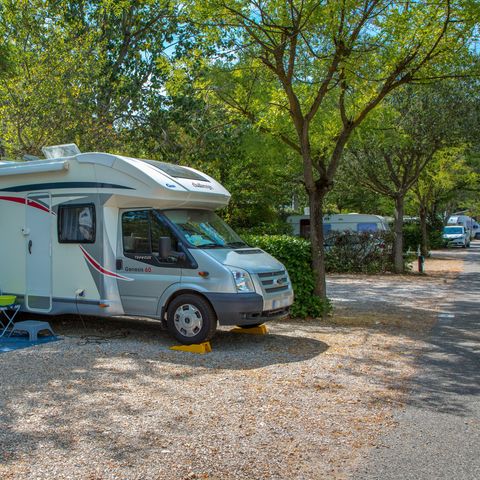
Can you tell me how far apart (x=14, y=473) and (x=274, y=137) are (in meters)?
10.1

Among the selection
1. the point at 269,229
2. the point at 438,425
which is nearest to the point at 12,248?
the point at 438,425

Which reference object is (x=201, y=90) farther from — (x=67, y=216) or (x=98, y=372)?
(x=98, y=372)

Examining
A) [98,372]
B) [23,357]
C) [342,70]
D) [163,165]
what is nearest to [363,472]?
[98,372]

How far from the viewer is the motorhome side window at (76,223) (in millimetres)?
8766

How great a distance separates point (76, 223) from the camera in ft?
29.2

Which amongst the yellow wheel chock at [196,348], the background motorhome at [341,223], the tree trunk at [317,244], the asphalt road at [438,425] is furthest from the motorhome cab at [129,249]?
the background motorhome at [341,223]

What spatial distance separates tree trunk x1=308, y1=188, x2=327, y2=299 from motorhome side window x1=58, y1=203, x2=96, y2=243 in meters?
4.42

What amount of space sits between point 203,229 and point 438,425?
457cm

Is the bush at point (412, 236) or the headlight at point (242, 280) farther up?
the bush at point (412, 236)

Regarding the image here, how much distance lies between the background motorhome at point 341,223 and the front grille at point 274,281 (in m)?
17.9

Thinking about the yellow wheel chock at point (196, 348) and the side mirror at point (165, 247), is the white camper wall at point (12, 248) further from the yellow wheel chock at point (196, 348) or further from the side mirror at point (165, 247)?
the yellow wheel chock at point (196, 348)

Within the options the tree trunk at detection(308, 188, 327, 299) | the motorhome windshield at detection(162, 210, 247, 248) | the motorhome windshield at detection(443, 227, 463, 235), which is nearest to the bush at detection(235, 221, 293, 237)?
the tree trunk at detection(308, 188, 327, 299)

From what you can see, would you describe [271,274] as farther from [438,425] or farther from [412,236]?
[412,236]

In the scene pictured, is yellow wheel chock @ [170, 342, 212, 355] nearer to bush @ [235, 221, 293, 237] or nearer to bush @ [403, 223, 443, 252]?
bush @ [235, 221, 293, 237]
